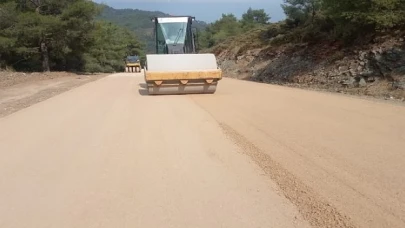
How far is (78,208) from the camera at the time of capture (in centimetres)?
435

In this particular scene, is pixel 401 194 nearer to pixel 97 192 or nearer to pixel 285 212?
pixel 285 212

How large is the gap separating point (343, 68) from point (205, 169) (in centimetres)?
1462

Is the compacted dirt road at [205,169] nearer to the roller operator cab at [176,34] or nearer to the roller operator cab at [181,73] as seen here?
the roller operator cab at [181,73]

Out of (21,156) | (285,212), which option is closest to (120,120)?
(21,156)

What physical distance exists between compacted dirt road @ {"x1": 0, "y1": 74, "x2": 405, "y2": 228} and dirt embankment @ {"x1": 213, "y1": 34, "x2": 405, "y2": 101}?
605 cm

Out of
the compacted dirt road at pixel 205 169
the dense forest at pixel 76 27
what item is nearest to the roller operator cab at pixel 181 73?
the compacted dirt road at pixel 205 169

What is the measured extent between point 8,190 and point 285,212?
10.5ft

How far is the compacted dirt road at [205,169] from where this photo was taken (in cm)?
416

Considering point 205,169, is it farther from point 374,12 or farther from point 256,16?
point 256,16

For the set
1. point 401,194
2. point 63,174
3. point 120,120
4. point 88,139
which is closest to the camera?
point 401,194

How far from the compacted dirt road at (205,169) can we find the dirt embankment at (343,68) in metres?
6.05

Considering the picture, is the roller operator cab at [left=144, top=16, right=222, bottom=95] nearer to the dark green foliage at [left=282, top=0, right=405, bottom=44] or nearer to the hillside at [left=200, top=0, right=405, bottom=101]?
the hillside at [left=200, top=0, right=405, bottom=101]

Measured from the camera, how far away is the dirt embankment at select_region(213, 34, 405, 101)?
51.0 feet

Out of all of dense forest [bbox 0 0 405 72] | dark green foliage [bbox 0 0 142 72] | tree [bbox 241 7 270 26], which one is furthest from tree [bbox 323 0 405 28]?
tree [bbox 241 7 270 26]
